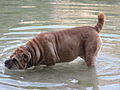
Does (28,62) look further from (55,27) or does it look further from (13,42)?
(55,27)

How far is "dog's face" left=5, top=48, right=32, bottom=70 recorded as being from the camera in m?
7.14

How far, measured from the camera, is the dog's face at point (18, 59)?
714cm

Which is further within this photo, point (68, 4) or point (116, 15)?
point (68, 4)

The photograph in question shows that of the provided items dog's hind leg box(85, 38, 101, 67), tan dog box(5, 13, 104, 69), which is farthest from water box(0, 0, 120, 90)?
tan dog box(5, 13, 104, 69)

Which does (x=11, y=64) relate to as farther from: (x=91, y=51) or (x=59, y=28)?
(x=59, y=28)

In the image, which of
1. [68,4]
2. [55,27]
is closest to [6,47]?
[55,27]

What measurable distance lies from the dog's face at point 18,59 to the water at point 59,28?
10.5 inches

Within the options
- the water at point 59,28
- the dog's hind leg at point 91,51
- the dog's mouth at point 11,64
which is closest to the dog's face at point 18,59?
the dog's mouth at point 11,64

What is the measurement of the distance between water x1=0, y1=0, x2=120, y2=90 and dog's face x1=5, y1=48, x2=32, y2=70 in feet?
0.87

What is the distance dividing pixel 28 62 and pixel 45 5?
30.6 feet

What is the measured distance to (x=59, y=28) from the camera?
11.6 metres

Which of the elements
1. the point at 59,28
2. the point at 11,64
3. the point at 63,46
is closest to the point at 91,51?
→ the point at 63,46

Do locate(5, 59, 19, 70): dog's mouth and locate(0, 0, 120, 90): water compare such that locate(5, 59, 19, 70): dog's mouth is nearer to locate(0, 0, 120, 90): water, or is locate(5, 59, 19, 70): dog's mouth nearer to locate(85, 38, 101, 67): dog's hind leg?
locate(0, 0, 120, 90): water

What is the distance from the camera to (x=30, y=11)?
14.7 meters
